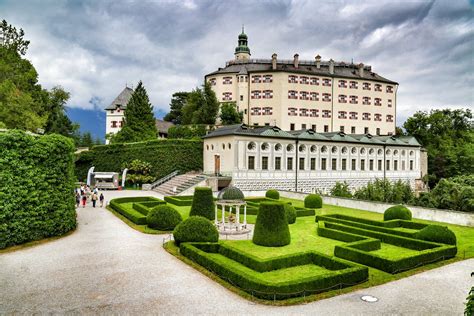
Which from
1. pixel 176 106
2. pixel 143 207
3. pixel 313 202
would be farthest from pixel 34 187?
pixel 176 106

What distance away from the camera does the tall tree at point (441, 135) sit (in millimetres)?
52500

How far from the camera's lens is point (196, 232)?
15.8 meters

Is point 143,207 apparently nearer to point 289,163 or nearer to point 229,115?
point 289,163

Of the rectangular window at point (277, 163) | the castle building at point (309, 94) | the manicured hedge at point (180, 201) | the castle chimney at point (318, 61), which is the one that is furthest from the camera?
the castle chimney at point (318, 61)

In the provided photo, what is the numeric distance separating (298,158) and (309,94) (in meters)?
19.1

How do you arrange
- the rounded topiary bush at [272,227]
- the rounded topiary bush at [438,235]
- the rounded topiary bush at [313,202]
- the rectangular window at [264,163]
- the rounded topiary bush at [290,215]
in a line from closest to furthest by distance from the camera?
the rounded topiary bush at [438,235] < the rounded topiary bush at [272,227] < the rounded topiary bush at [290,215] < the rounded topiary bush at [313,202] < the rectangular window at [264,163]

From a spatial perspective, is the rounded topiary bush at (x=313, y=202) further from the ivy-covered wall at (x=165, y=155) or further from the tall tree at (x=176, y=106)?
the tall tree at (x=176, y=106)

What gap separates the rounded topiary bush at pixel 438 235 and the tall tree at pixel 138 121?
3847 cm

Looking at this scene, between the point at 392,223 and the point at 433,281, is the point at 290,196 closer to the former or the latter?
the point at 392,223

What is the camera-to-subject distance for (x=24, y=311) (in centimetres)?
975

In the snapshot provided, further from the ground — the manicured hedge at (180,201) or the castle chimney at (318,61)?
the castle chimney at (318,61)

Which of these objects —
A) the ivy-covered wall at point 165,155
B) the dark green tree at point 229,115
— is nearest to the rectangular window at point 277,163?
the ivy-covered wall at point 165,155

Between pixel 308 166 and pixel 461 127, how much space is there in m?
35.2

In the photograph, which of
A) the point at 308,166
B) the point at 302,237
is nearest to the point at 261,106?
the point at 308,166
